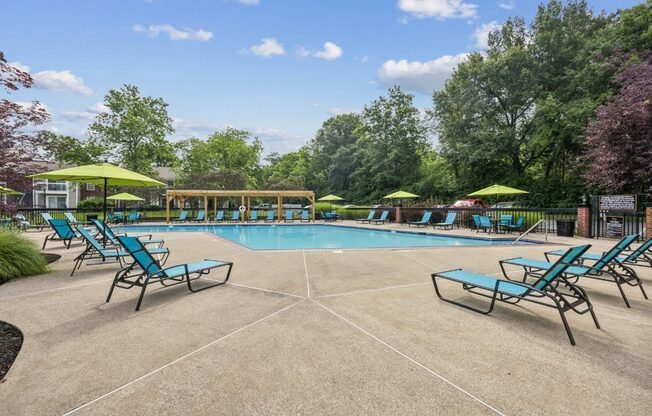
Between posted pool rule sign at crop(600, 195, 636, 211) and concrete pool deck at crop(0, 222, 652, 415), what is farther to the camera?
posted pool rule sign at crop(600, 195, 636, 211)

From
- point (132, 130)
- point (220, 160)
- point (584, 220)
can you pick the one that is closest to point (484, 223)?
point (584, 220)

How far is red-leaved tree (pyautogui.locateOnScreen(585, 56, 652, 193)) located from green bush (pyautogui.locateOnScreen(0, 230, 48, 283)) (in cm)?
2030

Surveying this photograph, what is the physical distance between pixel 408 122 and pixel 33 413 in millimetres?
35013

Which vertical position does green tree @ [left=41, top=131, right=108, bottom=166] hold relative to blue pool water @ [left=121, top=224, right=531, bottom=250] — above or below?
above

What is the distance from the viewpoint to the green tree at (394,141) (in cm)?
3300

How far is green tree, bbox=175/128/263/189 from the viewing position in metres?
29.9

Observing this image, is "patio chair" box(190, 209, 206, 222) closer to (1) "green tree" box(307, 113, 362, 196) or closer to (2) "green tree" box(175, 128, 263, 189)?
(2) "green tree" box(175, 128, 263, 189)

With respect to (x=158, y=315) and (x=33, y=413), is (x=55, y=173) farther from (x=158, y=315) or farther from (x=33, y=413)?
(x=33, y=413)

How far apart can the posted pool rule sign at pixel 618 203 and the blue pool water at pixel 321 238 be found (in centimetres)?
365

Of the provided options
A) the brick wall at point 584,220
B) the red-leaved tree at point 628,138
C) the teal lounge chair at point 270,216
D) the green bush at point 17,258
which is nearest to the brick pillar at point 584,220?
the brick wall at point 584,220

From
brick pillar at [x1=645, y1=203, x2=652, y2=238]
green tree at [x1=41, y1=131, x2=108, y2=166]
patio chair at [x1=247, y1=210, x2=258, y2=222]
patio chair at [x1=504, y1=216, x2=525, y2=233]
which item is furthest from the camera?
green tree at [x1=41, y1=131, x2=108, y2=166]

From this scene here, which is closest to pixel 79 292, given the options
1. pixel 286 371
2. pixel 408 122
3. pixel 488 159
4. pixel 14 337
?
pixel 14 337

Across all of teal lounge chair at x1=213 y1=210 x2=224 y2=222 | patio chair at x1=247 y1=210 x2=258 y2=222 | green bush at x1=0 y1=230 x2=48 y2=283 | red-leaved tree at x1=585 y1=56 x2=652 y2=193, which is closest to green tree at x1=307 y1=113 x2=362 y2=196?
patio chair at x1=247 y1=210 x2=258 y2=222

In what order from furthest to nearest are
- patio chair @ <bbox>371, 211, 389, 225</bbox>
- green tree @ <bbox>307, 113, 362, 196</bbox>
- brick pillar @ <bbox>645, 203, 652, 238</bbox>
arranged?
1. green tree @ <bbox>307, 113, 362, 196</bbox>
2. patio chair @ <bbox>371, 211, 389, 225</bbox>
3. brick pillar @ <bbox>645, 203, 652, 238</bbox>
